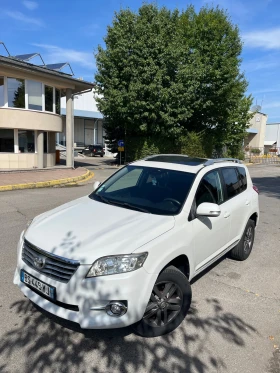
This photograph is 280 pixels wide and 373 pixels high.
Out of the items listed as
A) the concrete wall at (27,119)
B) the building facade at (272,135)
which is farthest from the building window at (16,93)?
the building facade at (272,135)

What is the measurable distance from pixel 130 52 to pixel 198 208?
59.7ft

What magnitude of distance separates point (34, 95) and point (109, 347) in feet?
53.8

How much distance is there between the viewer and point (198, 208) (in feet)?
10.5

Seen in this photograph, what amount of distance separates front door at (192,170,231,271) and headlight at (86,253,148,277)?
0.93m

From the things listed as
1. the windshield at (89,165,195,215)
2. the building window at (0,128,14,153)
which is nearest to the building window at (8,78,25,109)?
the building window at (0,128,14,153)

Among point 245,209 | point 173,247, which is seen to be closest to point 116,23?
point 245,209

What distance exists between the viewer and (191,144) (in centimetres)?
2214

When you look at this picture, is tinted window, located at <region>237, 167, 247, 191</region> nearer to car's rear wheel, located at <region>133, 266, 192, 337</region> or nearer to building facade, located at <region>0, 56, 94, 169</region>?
car's rear wheel, located at <region>133, 266, 192, 337</region>

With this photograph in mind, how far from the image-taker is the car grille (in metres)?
2.48

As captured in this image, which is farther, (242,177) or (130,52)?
(130,52)

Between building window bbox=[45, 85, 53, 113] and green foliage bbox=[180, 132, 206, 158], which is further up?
building window bbox=[45, 85, 53, 113]

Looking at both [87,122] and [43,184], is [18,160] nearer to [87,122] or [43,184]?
[43,184]

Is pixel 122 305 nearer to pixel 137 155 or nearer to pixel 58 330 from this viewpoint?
pixel 58 330

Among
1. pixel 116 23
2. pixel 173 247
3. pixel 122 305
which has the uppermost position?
pixel 116 23
